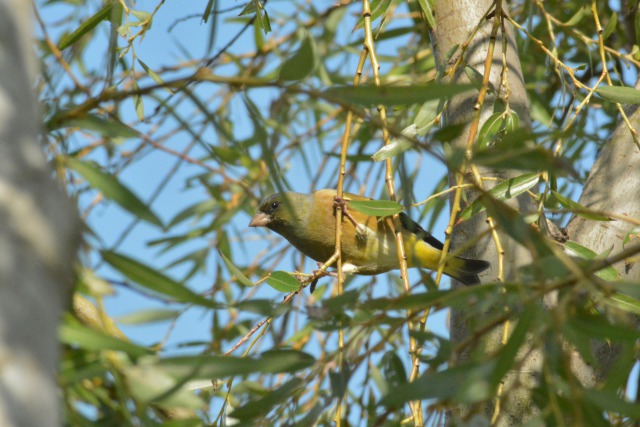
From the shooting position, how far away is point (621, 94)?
2086 millimetres

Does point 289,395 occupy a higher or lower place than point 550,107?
lower

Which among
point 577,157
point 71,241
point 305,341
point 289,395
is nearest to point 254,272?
point 305,341

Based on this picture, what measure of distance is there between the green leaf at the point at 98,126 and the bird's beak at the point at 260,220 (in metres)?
2.35

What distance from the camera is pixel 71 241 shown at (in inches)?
31.3

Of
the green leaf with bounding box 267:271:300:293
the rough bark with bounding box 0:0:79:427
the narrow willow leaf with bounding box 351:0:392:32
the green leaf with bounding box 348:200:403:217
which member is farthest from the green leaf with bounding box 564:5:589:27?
the rough bark with bounding box 0:0:79:427

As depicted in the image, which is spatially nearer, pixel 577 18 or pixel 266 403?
pixel 266 403

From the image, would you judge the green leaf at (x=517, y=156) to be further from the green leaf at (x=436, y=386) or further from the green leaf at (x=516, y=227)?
the green leaf at (x=436, y=386)

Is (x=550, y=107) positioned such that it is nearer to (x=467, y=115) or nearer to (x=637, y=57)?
(x=637, y=57)

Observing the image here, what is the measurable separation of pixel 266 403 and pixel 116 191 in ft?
1.58

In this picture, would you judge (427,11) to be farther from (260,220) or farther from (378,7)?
(260,220)

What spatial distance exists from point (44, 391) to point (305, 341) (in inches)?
105

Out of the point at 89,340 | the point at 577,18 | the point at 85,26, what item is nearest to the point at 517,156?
the point at 89,340

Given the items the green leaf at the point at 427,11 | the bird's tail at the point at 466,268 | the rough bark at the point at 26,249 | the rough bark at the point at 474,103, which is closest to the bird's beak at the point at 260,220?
the bird's tail at the point at 466,268

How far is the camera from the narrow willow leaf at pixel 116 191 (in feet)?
3.74
